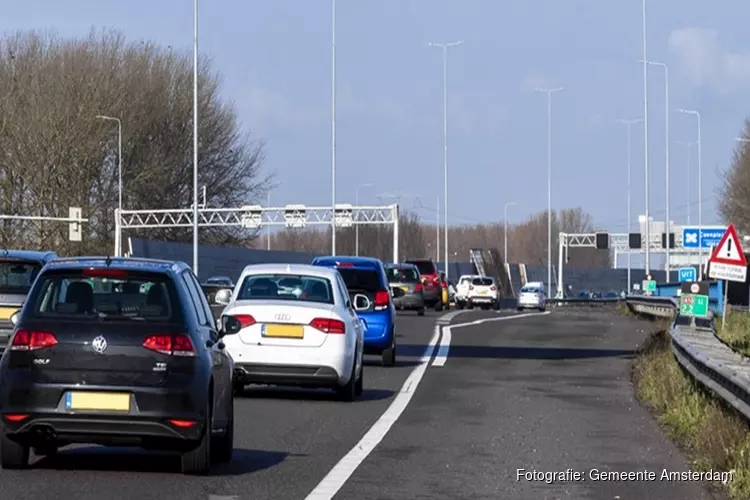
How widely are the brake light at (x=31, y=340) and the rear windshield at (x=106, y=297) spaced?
17 centimetres

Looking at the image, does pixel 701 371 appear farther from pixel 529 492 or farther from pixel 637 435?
pixel 529 492

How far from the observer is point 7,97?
257ft

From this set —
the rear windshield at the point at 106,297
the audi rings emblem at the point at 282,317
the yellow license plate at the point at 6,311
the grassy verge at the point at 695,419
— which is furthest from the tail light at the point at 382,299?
the rear windshield at the point at 106,297

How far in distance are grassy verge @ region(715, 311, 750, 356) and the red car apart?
20529 mm

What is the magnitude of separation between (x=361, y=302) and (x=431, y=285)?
37710 millimetres

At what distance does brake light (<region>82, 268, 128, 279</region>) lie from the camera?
11633 mm

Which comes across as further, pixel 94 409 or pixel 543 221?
pixel 543 221

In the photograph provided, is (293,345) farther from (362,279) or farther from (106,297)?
(362,279)

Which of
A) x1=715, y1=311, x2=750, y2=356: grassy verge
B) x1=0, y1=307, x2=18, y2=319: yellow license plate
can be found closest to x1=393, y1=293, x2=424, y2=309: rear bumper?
x1=715, y1=311, x2=750, y2=356: grassy verge

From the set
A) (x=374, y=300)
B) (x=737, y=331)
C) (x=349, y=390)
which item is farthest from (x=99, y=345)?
(x=737, y=331)

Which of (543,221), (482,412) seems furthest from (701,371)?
(543,221)

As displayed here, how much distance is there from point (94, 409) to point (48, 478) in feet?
2.14

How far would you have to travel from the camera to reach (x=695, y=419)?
51.6ft

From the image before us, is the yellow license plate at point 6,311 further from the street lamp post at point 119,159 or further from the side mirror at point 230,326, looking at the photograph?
the street lamp post at point 119,159
